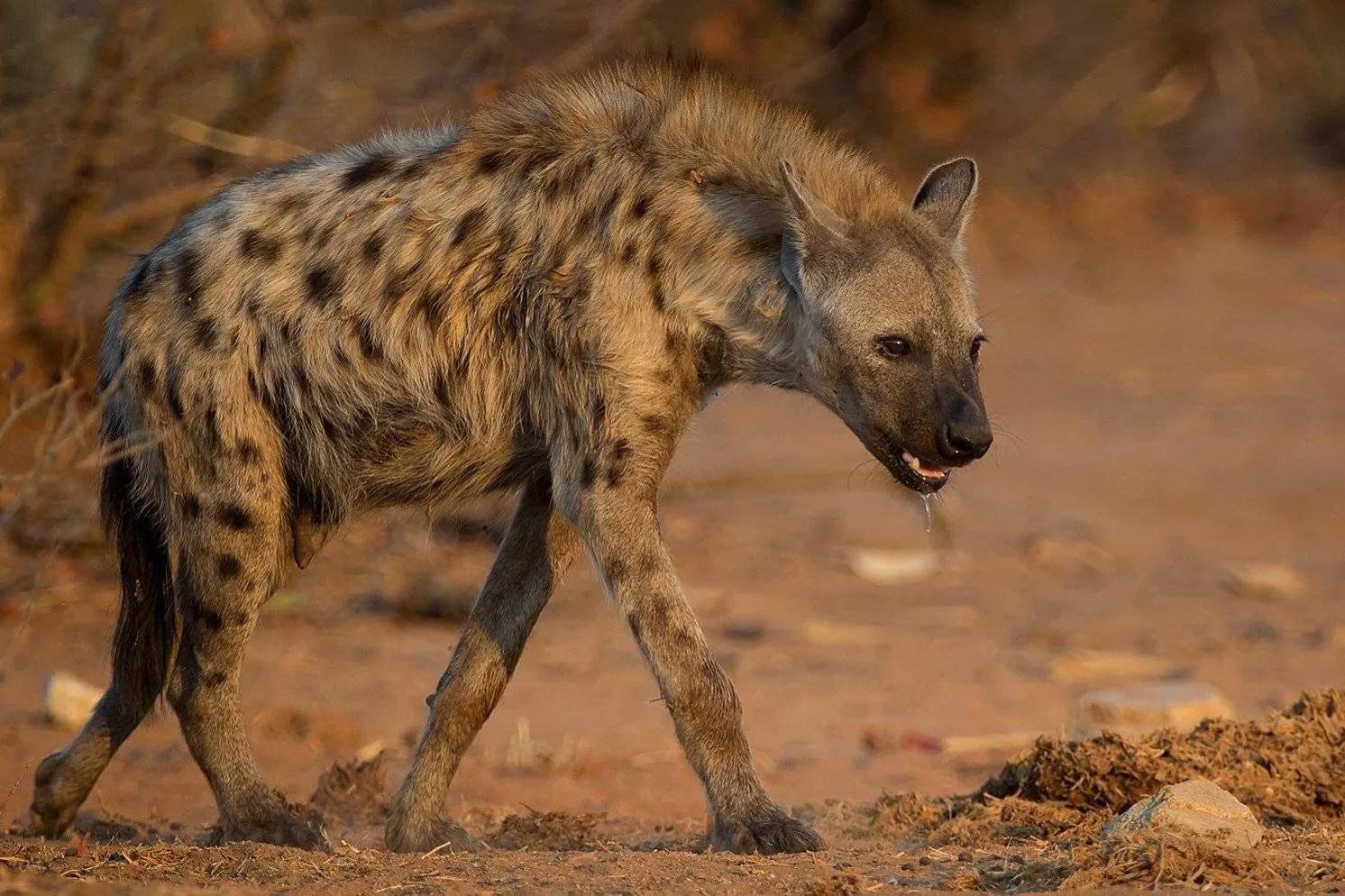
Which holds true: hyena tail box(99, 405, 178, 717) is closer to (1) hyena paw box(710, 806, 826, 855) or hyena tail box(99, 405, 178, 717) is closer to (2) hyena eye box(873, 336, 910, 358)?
(1) hyena paw box(710, 806, 826, 855)

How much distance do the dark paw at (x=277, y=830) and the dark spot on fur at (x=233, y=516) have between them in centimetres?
54

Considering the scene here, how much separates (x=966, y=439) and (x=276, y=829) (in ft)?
4.87

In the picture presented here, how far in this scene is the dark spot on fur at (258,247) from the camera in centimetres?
377

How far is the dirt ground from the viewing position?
3.20 meters

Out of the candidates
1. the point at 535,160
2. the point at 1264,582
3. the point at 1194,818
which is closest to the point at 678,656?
the point at 1194,818

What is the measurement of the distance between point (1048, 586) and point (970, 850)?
3.62 m

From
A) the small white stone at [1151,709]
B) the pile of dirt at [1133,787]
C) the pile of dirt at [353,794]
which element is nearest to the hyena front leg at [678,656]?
the pile of dirt at [1133,787]

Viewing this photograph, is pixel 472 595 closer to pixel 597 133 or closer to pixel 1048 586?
pixel 1048 586

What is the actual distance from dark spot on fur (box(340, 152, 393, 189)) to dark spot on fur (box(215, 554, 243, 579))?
769 millimetres

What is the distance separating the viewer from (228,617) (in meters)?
3.74

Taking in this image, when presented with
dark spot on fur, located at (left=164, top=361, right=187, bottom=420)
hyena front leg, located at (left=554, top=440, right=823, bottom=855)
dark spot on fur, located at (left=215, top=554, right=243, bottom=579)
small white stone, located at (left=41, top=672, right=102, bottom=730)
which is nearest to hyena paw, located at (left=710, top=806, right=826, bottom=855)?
hyena front leg, located at (left=554, top=440, right=823, bottom=855)

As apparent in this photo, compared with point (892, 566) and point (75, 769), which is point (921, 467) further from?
point (892, 566)

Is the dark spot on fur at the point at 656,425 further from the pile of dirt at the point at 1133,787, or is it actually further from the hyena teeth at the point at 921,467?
the pile of dirt at the point at 1133,787

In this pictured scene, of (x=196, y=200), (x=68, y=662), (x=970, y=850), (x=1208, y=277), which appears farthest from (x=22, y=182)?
(x=1208, y=277)
